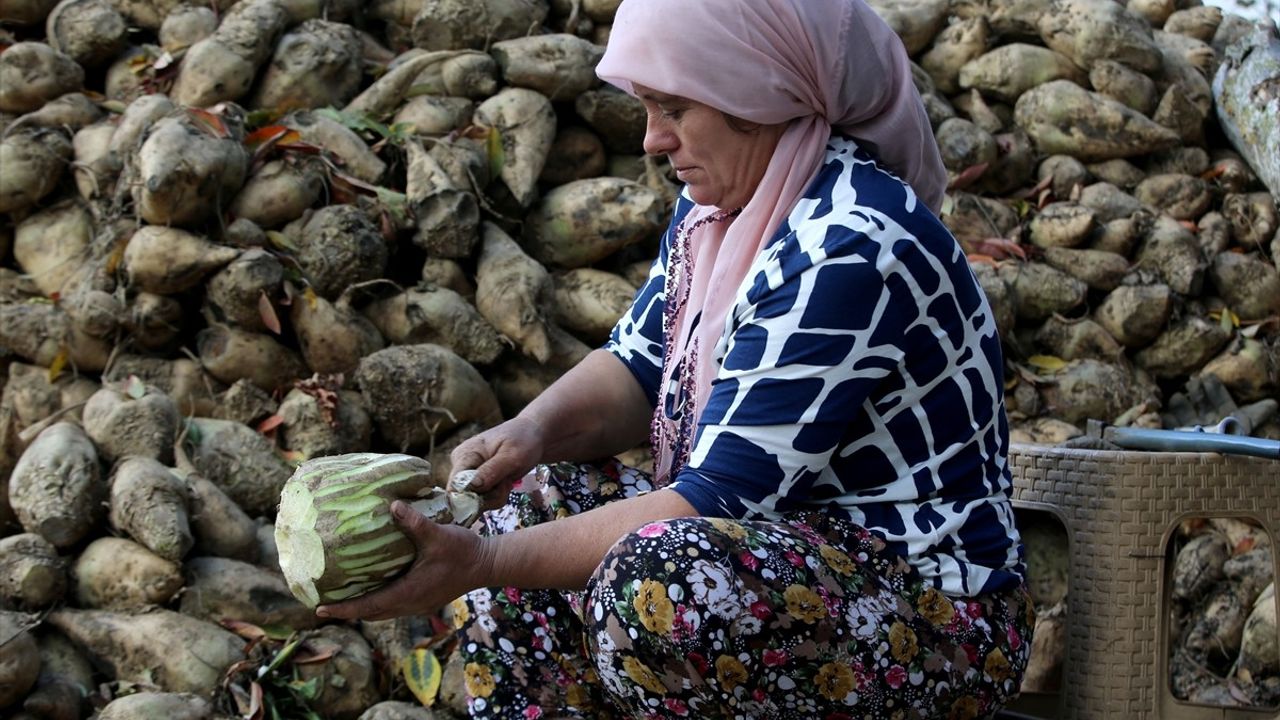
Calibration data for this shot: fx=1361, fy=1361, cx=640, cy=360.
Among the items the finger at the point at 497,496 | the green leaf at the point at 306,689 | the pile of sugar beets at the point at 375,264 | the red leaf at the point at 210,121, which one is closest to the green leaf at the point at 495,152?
the pile of sugar beets at the point at 375,264

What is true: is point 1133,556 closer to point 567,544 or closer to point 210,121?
point 567,544

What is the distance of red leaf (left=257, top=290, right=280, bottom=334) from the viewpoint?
3.23 meters

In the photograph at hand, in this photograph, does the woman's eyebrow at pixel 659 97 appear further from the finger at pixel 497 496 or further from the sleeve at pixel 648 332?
the finger at pixel 497 496

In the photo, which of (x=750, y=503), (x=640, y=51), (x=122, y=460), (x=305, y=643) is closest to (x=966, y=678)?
(x=750, y=503)

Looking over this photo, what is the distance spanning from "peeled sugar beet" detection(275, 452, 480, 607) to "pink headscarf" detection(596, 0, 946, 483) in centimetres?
46

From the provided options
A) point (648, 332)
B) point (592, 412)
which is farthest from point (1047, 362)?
point (592, 412)

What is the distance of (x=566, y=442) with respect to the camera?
7.43 ft

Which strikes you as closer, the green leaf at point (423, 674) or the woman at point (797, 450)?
the woman at point (797, 450)

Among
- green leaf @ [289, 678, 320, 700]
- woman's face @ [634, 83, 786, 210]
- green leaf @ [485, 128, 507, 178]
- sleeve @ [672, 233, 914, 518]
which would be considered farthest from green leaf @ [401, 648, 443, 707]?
green leaf @ [485, 128, 507, 178]

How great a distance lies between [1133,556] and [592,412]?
946 mm

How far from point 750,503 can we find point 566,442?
53cm

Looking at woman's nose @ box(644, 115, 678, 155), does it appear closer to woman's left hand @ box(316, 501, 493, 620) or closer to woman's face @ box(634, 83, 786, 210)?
woman's face @ box(634, 83, 786, 210)

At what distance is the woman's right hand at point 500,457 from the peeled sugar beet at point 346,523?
187 mm

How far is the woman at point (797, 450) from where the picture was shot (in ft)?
5.68
